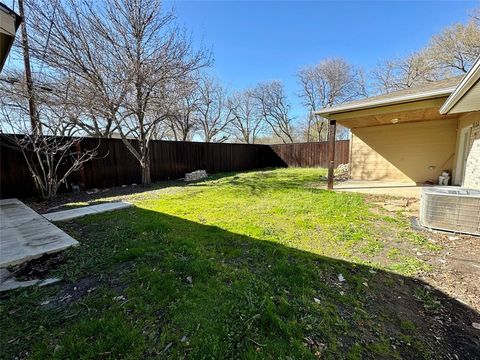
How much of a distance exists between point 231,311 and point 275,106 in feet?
78.5

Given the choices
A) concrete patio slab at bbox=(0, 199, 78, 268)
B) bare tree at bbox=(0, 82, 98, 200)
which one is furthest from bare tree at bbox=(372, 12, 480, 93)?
bare tree at bbox=(0, 82, 98, 200)

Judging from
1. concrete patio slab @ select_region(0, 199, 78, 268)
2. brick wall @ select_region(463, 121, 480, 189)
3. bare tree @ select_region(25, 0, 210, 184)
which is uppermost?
bare tree @ select_region(25, 0, 210, 184)

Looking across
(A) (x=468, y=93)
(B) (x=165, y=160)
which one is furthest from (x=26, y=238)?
(A) (x=468, y=93)

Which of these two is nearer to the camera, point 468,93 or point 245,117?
point 468,93

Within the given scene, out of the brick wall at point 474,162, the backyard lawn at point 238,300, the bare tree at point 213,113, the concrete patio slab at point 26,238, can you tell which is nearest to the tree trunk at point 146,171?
the concrete patio slab at point 26,238

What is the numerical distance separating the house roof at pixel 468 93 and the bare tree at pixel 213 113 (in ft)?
54.6

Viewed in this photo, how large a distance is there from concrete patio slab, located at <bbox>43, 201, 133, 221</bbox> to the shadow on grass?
1.75m

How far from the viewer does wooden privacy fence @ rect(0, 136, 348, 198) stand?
531 centimetres

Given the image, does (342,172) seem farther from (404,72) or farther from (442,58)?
(404,72)

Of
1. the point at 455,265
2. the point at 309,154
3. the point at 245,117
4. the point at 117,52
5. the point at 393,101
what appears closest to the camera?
the point at 455,265

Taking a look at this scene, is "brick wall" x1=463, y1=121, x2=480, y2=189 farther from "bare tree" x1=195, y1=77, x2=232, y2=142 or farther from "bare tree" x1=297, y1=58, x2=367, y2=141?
"bare tree" x1=195, y1=77, x2=232, y2=142

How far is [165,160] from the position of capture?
347 inches

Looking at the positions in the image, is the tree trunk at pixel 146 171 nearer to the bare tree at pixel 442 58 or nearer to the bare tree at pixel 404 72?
the bare tree at pixel 442 58

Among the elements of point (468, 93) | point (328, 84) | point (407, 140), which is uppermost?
point (328, 84)
